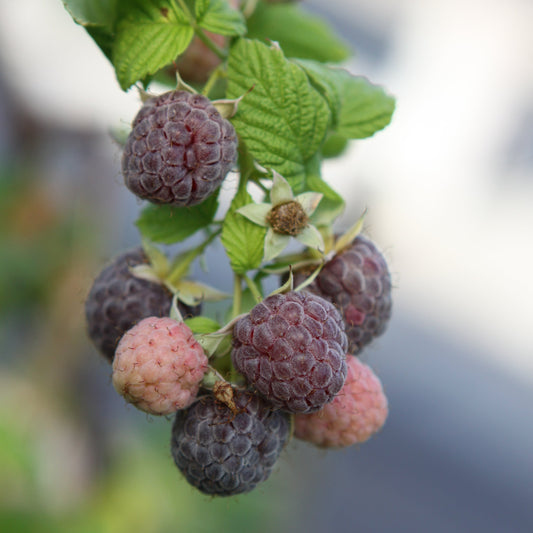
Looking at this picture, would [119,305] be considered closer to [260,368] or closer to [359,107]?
[260,368]

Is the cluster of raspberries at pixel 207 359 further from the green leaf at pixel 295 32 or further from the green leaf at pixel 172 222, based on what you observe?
the green leaf at pixel 295 32

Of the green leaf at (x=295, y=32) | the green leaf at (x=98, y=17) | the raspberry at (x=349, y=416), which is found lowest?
the raspberry at (x=349, y=416)

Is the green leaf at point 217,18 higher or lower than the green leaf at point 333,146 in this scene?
higher

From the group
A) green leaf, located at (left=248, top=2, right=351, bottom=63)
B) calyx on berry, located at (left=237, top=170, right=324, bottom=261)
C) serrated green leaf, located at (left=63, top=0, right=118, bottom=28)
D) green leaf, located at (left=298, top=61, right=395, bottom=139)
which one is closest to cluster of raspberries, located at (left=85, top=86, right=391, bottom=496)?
calyx on berry, located at (left=237, top=170, right=324, bottom=261)

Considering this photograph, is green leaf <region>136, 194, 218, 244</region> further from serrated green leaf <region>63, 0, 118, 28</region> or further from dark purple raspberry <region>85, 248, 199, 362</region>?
serrated green leaf <region>63, 0, 118, 28</region>

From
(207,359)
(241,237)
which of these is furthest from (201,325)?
(241,237)

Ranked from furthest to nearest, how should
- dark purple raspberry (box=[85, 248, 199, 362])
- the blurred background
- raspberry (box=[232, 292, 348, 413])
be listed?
1. the blurred background
2. dark purple raspberry (box=[85, 248, 199, 362])
3. raspberry (box=[232, 292, 348, 413])

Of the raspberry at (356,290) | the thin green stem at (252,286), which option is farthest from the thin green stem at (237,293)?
the raspberry at (356,290)
